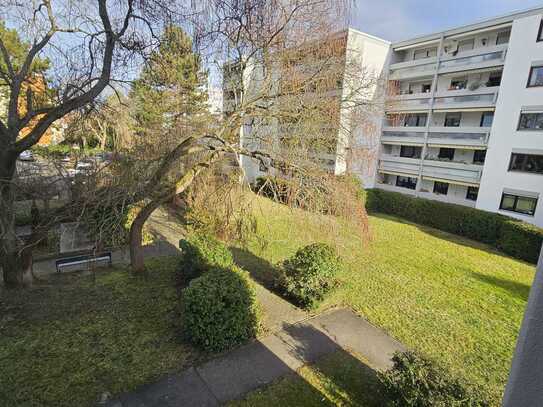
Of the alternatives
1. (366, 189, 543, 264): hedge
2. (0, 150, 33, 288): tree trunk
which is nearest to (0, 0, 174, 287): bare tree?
(0, 150, 33, 288): tree trunk

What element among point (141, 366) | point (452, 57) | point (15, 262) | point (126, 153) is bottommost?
point (141, 366)

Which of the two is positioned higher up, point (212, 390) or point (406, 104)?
point (406, 104)

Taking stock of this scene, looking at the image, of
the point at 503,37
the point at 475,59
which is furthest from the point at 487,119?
the point at 503,37

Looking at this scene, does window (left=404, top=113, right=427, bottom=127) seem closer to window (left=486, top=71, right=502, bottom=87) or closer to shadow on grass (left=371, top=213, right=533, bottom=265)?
window (left=486, top=71, right=502, bottom=87)

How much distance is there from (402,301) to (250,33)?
7028 millimetres

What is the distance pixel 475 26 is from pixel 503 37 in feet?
6.22

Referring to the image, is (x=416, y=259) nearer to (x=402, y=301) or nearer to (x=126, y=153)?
(x=402, y=301)

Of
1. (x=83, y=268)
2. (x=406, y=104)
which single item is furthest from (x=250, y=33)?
(x=406, y=104)

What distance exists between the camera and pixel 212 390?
159 inches

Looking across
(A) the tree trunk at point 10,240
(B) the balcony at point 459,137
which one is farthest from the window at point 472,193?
(A) the tree trunk at point 10,240

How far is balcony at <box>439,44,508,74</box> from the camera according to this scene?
1655 centimetres

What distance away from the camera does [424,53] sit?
21.5m

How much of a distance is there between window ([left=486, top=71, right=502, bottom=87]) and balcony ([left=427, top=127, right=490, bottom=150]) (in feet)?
10.5

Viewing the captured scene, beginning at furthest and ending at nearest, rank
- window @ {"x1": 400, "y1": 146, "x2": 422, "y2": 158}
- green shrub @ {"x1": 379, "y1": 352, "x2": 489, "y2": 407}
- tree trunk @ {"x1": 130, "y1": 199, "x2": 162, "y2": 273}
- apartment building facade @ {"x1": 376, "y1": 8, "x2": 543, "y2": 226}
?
1. window @ {"x1": 400, "y1": 146, "x2": 422, "y2": 158}
2. apartment building facade @ {"x1": 376, "y1": 8, "x2": 543, "y2": 226}
3. tree trunk @ {"x1": 130, "y1": 199, "x2": 162, "y2": 273}
4. green shrub @ {"x1": 379, "y1": 352, "x2": 489, "y2": 407}
